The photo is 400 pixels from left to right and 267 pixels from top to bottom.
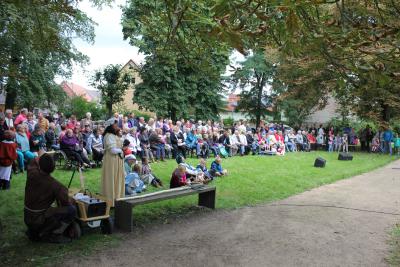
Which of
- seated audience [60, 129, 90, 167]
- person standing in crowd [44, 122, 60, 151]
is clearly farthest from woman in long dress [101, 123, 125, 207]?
person standing in crowd [44, 122, 60, 151]

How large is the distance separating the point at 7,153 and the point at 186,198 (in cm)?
422

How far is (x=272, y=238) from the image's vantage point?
6746 millimetres

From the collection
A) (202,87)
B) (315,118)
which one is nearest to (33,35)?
(202,87)

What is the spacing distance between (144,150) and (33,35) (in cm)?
740

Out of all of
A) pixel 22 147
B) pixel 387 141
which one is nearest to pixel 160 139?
pixel 22 147

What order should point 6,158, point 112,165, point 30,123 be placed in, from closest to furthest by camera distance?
point 112,165 → point 6,158 → point 30,123

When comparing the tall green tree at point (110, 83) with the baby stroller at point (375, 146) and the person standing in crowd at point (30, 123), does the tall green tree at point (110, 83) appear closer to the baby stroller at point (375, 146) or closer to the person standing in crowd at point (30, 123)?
the person standing in crowd at point (30, 123)

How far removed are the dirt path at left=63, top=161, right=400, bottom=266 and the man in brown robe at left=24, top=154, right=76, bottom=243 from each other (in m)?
0.86

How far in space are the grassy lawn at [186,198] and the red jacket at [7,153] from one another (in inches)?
24.4

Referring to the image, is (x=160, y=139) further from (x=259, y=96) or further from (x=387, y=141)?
(x=259, y=96)

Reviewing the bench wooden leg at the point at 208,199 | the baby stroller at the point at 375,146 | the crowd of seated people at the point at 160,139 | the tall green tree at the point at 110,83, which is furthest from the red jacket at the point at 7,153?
the baby stroller at the point at 375,146

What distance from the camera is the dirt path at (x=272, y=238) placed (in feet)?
18.5

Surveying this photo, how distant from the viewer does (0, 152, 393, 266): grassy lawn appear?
5746 millimetres

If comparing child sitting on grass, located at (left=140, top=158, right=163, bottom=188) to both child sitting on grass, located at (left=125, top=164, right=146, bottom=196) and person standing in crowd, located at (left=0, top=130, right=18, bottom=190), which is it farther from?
person standing in crowd, located at (left=0, top=130, right=18, bottom=190)
